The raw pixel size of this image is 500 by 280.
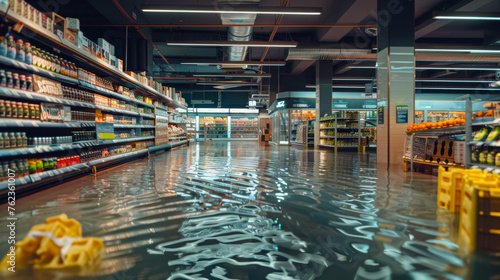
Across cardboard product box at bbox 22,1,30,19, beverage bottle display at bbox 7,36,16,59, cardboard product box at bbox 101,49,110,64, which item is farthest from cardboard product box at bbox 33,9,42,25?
cardboard product box at bbox 101,49,110,64

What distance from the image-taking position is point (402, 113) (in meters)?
7.38

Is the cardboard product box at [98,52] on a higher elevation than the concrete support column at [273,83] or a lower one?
lower

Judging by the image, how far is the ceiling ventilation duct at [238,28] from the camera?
23.9 ft

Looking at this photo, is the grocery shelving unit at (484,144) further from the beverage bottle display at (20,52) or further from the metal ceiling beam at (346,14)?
the beverage bottle display at (20,52)

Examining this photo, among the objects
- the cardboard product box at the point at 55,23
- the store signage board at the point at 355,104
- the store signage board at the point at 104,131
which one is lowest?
the store signage board at the point at 104,131

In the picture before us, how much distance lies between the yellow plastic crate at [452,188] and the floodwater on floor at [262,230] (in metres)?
0.16

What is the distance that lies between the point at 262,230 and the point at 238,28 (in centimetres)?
788

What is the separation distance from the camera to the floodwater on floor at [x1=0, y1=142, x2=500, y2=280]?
5.89 feet

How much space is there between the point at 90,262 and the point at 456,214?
10.2ft

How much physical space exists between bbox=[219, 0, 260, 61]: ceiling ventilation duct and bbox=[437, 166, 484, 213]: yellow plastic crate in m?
5.77

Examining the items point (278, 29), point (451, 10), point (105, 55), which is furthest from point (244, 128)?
point (105, 55)

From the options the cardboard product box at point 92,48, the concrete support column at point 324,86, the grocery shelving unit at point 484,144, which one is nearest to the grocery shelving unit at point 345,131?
the concrete support column at point 324,86

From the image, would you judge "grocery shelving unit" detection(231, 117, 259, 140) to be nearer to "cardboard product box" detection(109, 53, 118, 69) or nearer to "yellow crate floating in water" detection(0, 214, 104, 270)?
"cardboard product box" detection(109, 53, 118, 69)

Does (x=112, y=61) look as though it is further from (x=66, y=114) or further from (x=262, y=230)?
(x=262, y=230)
